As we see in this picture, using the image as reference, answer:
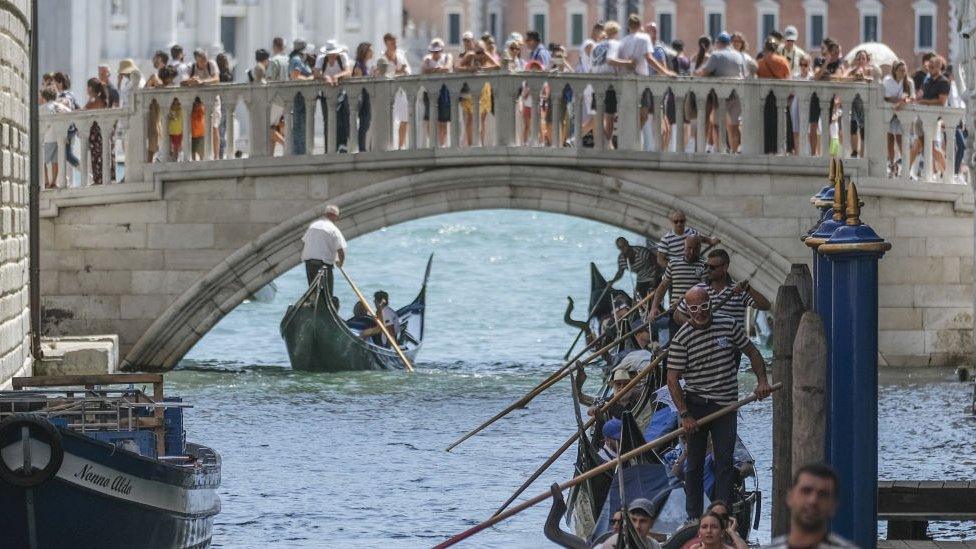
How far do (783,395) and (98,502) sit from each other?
2053 millimetres

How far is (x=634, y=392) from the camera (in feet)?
29.9

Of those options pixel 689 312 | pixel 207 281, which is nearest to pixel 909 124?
pixel 207 281

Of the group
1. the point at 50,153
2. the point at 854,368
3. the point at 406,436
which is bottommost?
the point at 406,436

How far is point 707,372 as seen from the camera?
7.44 m

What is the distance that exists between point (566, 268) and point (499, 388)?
11695mm

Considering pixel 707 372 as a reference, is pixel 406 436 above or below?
below

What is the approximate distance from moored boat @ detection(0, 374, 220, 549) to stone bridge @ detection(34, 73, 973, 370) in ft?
14.5

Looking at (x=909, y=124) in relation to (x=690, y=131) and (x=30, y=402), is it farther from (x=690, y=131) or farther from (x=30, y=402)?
(x=30, y=402)

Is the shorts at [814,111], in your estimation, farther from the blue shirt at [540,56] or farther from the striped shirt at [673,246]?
the striped shirt at [673,246]

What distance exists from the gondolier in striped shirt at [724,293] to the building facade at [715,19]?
3367 cm

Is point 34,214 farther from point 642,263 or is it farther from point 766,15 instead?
point 766,15

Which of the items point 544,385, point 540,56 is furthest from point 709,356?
point 540,56

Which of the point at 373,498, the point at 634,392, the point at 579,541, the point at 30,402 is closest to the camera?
the point at 579,541

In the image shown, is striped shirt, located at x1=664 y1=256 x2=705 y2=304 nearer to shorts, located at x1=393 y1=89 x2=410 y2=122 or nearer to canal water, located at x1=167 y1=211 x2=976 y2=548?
canal water, located at x1=167 y1=211 x2=976 y2=548
